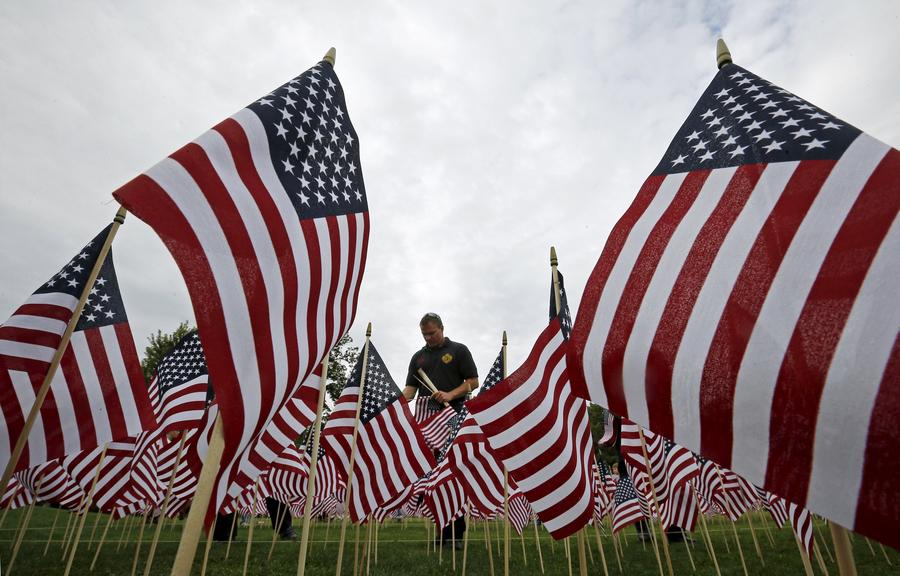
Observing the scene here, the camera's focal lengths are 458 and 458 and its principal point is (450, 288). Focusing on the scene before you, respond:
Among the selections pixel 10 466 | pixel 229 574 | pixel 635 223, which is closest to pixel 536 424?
pixel 635 223

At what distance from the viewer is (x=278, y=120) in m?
2.81

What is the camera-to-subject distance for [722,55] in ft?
9.59

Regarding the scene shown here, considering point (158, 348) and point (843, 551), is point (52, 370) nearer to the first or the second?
point (843, 551)

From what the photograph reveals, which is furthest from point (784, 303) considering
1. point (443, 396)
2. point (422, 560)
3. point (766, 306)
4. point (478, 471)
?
point (422, 560)

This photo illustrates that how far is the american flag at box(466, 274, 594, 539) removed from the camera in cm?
354

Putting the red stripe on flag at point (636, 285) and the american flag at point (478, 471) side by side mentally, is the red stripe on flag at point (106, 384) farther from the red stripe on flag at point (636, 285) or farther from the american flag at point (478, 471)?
the red stripe on flag at point (636, 285)

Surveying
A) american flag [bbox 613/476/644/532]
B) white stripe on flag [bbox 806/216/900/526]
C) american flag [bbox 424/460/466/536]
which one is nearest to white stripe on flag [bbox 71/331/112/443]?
american flag [bbox 424/460/466/536]

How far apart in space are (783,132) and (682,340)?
1.20 m

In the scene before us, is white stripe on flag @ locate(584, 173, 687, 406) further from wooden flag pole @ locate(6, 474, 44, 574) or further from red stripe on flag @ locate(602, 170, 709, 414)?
wooden flag pole @ locate(6, 474, 44, 574)


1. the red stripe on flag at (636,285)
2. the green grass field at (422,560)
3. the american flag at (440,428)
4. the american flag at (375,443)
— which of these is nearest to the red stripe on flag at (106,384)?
the american flag at (375,443)

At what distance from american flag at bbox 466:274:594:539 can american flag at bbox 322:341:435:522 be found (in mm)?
2417

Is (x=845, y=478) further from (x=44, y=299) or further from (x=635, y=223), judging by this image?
(x=44, y=299)

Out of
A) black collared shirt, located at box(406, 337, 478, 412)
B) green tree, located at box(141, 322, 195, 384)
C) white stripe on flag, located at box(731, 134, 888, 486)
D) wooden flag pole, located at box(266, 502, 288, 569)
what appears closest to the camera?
white stripe on flag, located at box(731, 134, 888, 486)

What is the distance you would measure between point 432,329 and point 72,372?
540 centimetres
